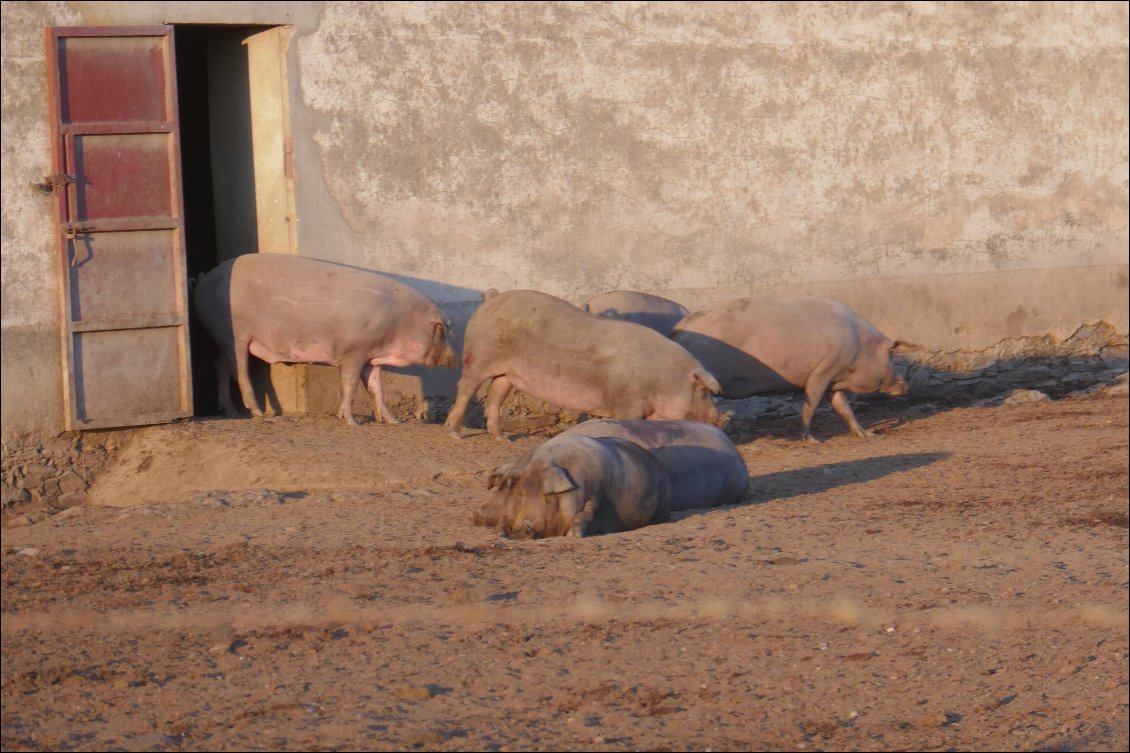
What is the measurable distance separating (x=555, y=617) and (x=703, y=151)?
21.5 ft

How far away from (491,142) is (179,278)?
243 centimetres

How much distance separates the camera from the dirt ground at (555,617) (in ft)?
15.6

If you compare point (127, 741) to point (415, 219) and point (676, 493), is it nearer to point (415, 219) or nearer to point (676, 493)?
point (676, 493)

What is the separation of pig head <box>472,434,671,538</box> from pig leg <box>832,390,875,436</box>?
3768mm

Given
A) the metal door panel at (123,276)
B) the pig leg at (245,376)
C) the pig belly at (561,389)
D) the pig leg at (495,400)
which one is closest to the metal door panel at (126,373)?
the metal door panel at (123,276)

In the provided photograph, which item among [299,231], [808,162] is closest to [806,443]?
[808,162]

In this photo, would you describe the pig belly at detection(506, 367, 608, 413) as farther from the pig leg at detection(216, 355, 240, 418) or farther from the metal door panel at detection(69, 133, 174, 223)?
the metal door panel at detection(69, 133, 174, 223)

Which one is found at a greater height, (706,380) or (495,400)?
(706,380)

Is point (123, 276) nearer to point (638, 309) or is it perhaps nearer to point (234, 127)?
point (234, 127)

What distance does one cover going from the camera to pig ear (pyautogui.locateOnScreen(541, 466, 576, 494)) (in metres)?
7.13

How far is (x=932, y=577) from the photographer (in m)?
6.49

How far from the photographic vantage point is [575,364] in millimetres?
9789

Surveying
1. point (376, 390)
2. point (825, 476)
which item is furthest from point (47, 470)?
point (825, 476)

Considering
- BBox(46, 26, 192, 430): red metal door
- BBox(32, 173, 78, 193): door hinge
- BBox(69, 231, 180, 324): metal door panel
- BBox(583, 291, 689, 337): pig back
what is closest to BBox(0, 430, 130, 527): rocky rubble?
BBox(46, 26, 192, 430): red metal door
